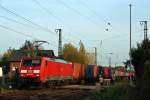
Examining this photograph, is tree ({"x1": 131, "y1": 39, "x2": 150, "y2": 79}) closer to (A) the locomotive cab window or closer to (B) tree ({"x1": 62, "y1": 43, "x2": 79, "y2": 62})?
(A) the locomotive cab window

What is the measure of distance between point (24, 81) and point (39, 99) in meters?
16.2

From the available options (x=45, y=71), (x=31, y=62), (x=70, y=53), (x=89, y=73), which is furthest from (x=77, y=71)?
(x=70, y=53)

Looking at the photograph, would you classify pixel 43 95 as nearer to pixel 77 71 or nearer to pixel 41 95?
pixel 41 95

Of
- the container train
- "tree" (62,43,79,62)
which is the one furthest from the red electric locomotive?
"tree" (62,43,79,62)

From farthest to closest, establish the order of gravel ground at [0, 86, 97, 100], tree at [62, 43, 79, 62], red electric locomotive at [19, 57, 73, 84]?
1. tree at [62, 43, 79, 62]
2. red electric locomotive at [19, 57, 73, 84]
3. gravel ground at [0, 86, 97, 100]

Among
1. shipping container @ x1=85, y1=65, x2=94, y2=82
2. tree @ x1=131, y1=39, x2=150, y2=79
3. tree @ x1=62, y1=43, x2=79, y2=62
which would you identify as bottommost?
shipping container @ x1=85, y1=65, x2=94, y2=82

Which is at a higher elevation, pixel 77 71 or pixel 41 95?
pixel 77 71

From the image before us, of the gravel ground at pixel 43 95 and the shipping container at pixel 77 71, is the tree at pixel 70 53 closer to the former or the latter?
the shipping container at pixel 77 71

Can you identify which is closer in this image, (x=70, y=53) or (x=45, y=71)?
(x=45, y=71)

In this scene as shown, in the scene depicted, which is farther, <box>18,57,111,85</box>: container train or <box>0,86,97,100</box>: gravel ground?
<box>18,57,111,85</box>: container train

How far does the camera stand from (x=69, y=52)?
114m

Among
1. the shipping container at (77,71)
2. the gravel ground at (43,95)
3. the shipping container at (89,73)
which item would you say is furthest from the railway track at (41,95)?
the shipping container at (89,73)

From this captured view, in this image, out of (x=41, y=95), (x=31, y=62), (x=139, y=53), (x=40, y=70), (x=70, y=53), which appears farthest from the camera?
(x=70, y=53)

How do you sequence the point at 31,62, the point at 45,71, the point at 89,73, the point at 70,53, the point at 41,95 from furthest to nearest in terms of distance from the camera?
1. the point at 70,53
2. the point at 89,73
3. the point at 31,62
4. the point at 45,71
5. the point at 41,95
